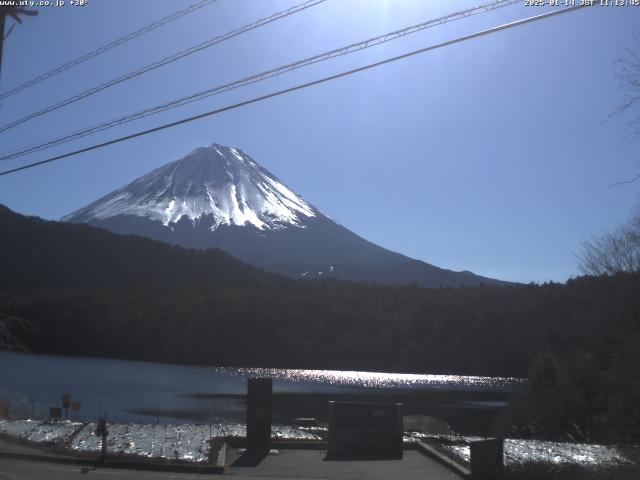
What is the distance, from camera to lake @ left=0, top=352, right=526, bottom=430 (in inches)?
1817

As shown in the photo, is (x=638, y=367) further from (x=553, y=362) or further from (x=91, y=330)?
(x=91, y=330)

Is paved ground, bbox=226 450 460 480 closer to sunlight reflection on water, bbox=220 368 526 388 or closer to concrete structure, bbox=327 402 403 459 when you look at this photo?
concrete structure, bbox=327 402 403 459

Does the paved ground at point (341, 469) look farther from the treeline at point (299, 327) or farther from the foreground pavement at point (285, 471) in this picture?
the treeline at point (299, 327)

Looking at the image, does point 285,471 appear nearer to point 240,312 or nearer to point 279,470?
point 279,470

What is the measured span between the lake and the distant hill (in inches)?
1398

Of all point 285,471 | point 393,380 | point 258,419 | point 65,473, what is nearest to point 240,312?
point 393,380

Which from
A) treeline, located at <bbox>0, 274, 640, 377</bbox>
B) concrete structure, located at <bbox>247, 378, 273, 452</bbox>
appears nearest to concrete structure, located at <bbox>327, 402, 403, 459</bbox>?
concrete structure, located at <bbox>247, 378, 273, 452</bbox>

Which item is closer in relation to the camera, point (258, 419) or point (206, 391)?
point (258, 419)

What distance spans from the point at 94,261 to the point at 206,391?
265 feet

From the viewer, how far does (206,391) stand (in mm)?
64312

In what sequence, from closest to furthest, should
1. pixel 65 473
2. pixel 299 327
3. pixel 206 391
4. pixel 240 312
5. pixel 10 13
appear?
pixel 10 13 → pixel 65 473 → pixel 206 391 → pixel 240 312 → pixel 299 327

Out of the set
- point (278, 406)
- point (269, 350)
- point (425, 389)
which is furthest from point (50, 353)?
point (278, 406)

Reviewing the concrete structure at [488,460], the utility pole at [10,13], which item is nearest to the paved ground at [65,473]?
the concrete structure at [488,460]

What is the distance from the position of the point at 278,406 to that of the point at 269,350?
181 ft
